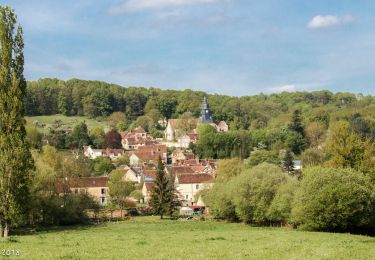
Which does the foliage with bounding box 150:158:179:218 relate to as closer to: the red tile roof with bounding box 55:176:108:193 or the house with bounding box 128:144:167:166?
the red tile roof with bounding box 55:176:108:193

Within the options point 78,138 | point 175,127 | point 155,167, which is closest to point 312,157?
point 155,167

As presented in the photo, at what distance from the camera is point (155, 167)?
11438 centimetres

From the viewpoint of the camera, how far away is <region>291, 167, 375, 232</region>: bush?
40.6 meters

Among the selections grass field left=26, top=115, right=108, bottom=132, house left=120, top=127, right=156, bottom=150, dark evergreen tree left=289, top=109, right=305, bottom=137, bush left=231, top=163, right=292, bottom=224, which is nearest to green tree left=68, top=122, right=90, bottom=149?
house left=120, top=127, right=156, bottom=150

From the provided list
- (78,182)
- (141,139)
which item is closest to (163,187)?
(78,182)

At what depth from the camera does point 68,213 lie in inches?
2146

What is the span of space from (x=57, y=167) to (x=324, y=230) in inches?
1722

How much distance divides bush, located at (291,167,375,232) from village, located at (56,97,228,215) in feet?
98.0

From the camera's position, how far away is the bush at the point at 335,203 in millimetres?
40562

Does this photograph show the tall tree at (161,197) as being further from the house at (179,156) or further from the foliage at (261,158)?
the house at (179,156)

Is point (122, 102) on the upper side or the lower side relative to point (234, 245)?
upper

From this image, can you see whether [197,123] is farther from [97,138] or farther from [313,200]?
[313,200]

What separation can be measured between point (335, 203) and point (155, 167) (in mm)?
76023

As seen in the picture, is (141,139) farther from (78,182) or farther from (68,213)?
(68,213)
